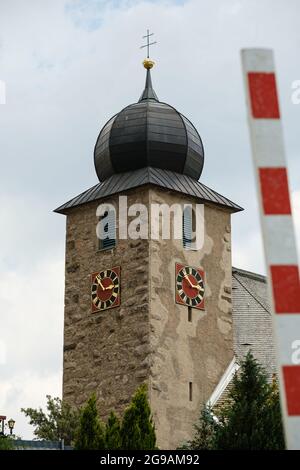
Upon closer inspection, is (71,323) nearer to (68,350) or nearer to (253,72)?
(68,350)

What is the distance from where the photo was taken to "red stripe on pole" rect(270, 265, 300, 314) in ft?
11.9

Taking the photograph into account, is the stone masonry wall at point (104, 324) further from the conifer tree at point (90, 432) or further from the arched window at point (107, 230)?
the conifer tree at point (90, 432)

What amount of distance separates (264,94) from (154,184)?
2612 cm

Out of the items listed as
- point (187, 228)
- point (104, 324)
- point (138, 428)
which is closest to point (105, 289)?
point (104, 324)

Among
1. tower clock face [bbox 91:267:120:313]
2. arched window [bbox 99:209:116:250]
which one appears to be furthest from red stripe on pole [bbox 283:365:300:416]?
arched window [bbox 99:209:116:250]

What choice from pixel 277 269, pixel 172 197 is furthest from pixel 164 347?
pixel 277 269

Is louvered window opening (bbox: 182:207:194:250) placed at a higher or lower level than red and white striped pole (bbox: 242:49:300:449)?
higher

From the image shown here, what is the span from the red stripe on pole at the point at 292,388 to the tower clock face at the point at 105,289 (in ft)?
85.1

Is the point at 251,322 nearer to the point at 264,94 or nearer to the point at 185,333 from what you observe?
the point at 185,333

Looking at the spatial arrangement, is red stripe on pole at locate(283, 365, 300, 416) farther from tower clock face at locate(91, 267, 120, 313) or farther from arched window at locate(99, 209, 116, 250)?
arched window at locate(99, 209, 116, 250)

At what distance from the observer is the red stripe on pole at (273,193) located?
365cm

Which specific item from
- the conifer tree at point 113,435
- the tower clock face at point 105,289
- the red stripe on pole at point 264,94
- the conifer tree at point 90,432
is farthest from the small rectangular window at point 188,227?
the red stripe on pole at point 264,94

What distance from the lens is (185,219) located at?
30516 mm

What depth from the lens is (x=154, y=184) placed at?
97.8 feet
